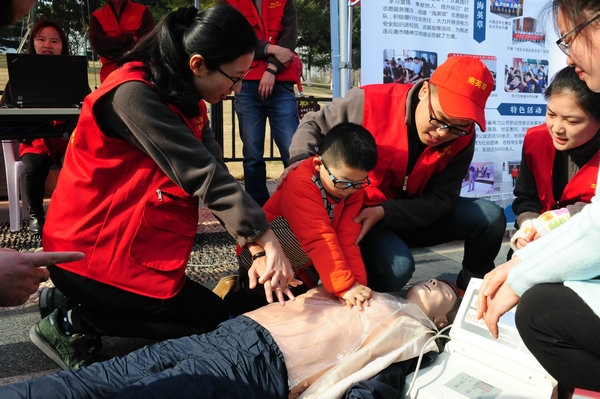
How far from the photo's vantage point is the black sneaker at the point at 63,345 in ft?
7.12

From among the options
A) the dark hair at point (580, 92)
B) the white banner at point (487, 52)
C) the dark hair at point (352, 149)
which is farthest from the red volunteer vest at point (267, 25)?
the dark hair at point (580, 92)

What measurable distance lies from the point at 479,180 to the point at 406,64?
1.17 metres

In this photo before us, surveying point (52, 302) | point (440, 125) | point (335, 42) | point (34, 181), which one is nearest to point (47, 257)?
point (52, 302)

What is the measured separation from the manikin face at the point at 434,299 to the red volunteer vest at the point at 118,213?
3.51 feet

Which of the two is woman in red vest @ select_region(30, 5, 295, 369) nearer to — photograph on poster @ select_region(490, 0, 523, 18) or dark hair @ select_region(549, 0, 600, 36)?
dark hair @ select_region(549, 0, 600, 36)

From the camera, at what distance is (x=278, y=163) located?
387 inches

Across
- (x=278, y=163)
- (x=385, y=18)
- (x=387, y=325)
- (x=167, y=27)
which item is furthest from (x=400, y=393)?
(x=278, y=163)

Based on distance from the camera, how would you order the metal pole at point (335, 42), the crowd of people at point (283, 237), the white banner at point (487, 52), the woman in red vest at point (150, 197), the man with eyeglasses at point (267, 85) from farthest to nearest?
the man with eyeglasses at point (267, 85)
the white banner at point (487, 52)
the metal pole at point (335, 42)
the woman in red vest at point (150, 197)
the crowd of people at point (283, 237)

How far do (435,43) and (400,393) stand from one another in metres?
2.52

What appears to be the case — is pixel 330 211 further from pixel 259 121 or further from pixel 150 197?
pixel 259 121

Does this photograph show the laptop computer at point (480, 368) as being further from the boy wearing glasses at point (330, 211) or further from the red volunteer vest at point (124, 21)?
the red volunteer vest at point (124, 21)

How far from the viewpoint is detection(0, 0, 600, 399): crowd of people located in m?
1.53

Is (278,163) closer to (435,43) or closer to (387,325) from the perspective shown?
(435,43)

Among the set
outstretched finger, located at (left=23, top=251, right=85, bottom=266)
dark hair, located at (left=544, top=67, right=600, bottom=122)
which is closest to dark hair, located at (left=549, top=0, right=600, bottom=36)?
dark hair, located at (left=544, top=67, right=600, bottom=122)
